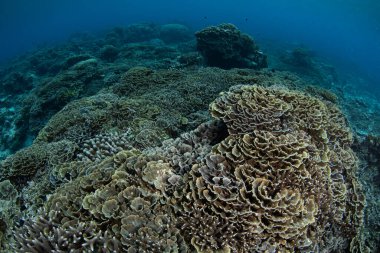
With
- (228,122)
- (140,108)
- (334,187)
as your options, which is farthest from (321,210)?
(140,108)

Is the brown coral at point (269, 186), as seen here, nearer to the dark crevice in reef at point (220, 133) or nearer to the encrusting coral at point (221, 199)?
the encrusting coral at point (221, 199)

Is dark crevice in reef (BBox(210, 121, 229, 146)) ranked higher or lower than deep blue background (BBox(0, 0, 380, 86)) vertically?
higher

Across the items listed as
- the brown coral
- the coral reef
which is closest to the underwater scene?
the brown coral

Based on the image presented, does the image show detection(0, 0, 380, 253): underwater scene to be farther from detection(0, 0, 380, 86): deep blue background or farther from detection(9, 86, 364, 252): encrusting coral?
detection(0, 0, 380, 86): deep blue background

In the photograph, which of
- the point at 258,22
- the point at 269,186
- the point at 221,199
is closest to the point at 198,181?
the point at 221,199

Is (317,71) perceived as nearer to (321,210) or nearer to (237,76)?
(237,76)

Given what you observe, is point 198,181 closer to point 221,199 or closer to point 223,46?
point 221,199

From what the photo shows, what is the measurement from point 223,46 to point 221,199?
553 inches

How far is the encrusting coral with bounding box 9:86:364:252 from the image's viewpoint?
3.39 meters

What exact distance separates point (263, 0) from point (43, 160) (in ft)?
673

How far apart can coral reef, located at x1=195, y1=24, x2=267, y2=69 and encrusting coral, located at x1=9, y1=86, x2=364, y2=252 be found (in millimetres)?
12113

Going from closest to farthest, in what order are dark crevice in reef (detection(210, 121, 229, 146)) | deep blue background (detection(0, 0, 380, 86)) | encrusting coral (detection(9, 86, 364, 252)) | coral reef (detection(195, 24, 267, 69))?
encrusting coral (detection(9, 86, 364, 252)) → dark crevice in reef (detection(210, 121, 229, 146)) → coral reef (detection(195, 24, 267, 69)) → deep blue background (detection(0, 0, 380, 86))

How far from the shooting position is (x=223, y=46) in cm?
1619

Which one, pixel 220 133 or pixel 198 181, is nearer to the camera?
pixel 198 181
